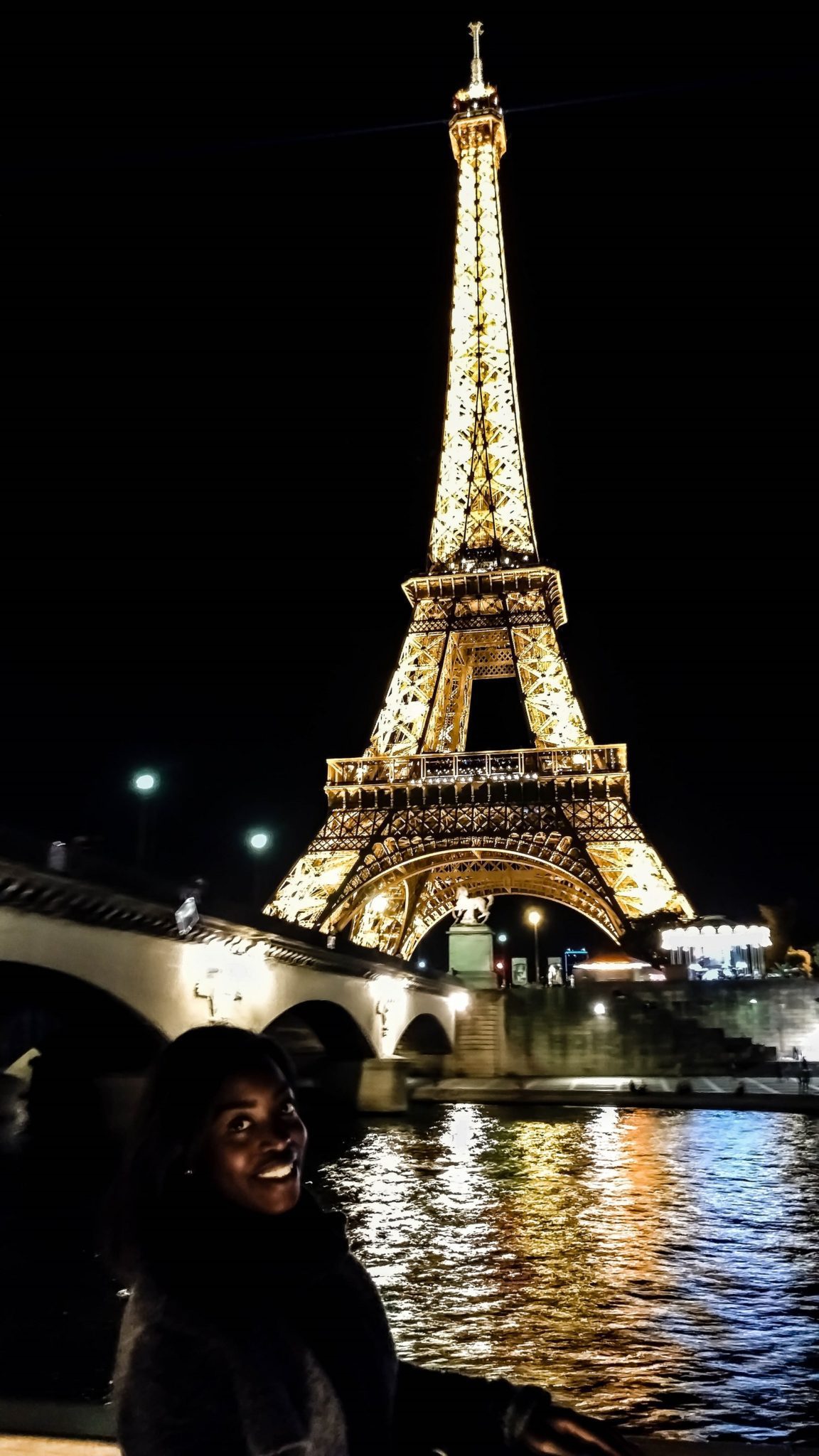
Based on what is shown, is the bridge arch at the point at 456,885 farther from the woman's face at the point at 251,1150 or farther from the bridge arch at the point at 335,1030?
the woman's face at the point at 251,1150

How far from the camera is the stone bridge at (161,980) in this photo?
18.0m

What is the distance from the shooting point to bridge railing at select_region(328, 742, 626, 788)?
46.9m

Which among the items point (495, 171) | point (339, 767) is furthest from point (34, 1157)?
point (495, 171)

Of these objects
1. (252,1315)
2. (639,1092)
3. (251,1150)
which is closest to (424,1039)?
(639,1092)

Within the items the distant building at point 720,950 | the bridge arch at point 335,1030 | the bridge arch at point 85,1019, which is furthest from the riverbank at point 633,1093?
the bridge arch at point 85,1019

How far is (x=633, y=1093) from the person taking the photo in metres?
34.8

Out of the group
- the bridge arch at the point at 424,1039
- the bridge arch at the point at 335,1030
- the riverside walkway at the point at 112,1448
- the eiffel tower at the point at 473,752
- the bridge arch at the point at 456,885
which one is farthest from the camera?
the bridge arch at the point at 424,1039

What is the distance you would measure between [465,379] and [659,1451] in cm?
6090

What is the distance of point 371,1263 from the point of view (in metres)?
12.1

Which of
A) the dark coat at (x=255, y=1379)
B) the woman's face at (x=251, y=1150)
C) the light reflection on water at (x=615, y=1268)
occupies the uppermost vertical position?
the woman's face at (x=251, y=1150)

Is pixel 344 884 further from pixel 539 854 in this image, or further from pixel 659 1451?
pixel 659 1451

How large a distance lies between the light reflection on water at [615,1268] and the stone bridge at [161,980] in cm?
484

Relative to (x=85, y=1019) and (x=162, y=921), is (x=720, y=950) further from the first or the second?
(x=162, y=921)

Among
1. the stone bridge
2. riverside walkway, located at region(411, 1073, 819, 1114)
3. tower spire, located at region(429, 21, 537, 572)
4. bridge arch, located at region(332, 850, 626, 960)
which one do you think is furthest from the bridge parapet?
tower spire, located at region(429, 21, 537, 572)
